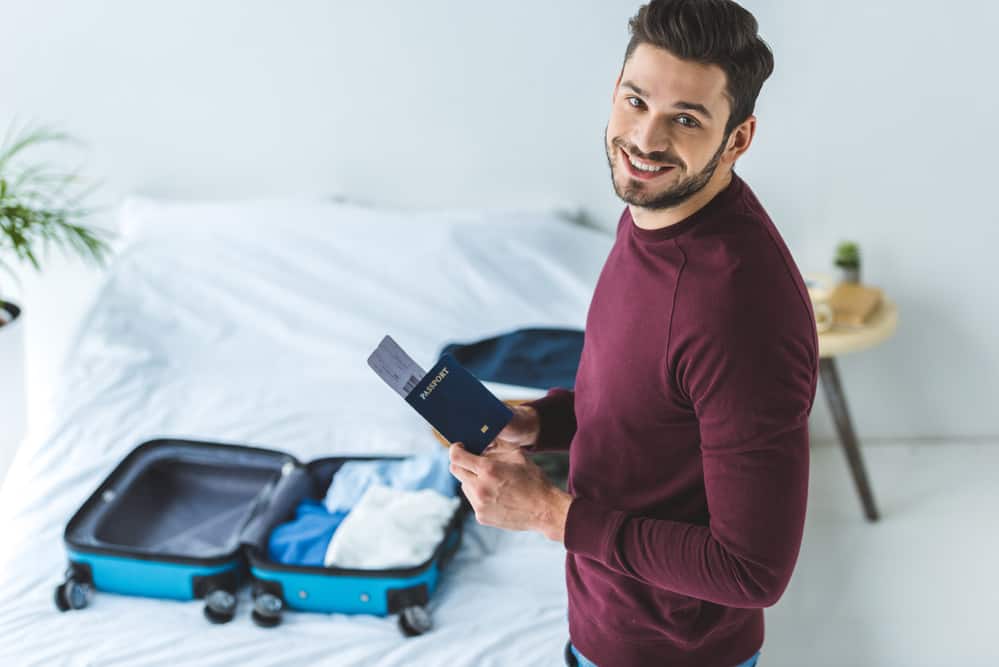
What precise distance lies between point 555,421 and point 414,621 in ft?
1.91

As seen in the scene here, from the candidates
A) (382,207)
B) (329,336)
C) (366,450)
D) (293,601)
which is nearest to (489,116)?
(382,207)

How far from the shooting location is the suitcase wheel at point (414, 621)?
1680 mm

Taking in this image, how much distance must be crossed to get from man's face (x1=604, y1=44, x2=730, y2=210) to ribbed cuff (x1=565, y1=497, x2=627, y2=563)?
0.31 metres

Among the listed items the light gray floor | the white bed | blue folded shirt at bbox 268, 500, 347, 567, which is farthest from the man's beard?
the light gray floor

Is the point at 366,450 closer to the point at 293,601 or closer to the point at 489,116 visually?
the point at 293,601

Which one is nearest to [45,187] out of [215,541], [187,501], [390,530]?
[187,501]

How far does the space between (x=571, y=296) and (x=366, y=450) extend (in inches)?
27.4

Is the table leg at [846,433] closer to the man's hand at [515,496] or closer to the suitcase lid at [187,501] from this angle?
the suitcase lid at [187,501]

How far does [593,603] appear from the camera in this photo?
1172 millimetres

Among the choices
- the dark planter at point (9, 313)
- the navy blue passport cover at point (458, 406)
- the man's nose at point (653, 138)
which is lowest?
the dark planter at point (9, 313)

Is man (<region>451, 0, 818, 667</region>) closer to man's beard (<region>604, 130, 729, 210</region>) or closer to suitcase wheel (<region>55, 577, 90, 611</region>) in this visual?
man's beard (<region>604, 130, 729, 210</region>)

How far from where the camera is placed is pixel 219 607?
173 cm

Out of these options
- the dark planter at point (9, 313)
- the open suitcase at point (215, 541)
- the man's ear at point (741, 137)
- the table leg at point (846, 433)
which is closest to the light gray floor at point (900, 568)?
the table leg at point (846, 433)

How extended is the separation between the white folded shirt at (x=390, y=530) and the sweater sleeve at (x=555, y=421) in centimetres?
55
